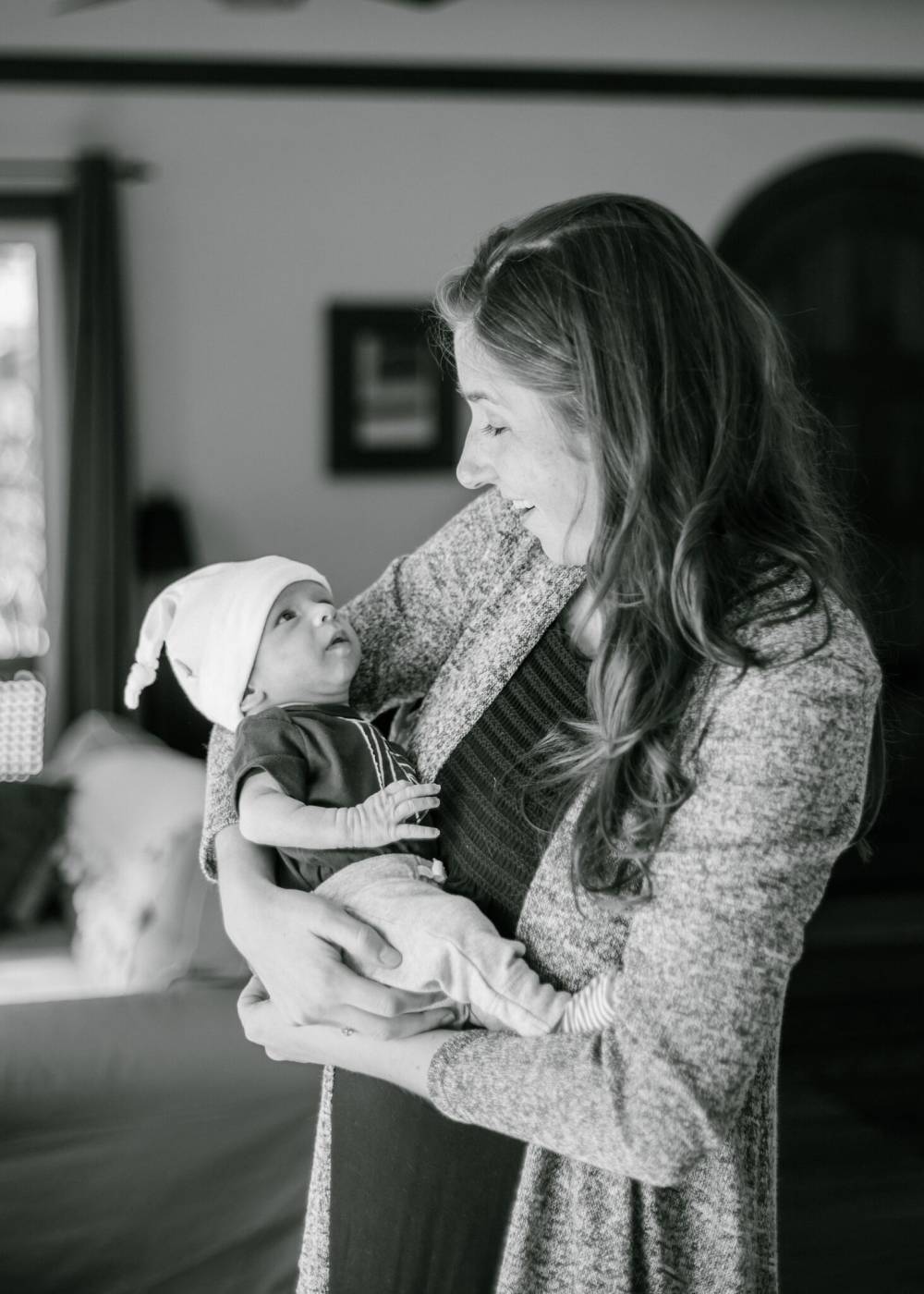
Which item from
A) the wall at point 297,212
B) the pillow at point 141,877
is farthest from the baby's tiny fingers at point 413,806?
the wall at point 297,212

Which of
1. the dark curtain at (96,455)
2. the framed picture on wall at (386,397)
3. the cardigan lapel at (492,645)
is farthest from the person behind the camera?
the framed picture on wall at (386,397)

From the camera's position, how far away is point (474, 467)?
1223 mm

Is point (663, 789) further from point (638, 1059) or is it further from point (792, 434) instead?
point (792, 434)

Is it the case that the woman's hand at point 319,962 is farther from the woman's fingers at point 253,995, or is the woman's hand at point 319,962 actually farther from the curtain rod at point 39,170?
the curtain rod at point 39,170

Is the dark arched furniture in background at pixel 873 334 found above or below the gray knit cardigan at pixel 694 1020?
above

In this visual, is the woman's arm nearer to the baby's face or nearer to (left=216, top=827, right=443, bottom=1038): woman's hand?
the baby's face

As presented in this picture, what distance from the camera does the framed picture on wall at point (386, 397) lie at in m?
4.95

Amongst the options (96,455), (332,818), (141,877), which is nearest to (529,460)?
(332,818)

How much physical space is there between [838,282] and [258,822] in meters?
4.57

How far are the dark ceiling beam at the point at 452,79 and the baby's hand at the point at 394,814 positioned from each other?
4.07m

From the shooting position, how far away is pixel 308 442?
16.3 feet

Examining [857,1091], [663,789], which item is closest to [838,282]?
[857,1091]

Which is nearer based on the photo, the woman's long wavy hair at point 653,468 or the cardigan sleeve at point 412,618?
the woman's long wavy hair at point 653,468

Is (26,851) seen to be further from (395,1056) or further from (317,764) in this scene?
(395,1056)
